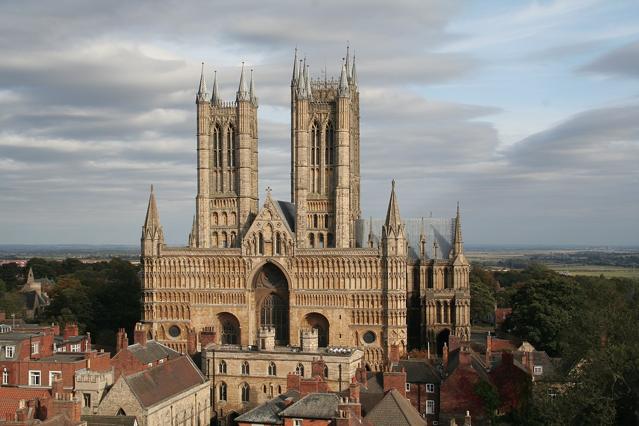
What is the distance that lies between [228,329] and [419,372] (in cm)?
3637

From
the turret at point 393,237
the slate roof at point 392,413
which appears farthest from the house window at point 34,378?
the turret at point 393,237

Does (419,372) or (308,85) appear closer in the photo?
(419,372)

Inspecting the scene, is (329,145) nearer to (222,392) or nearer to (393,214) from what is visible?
(393,214)

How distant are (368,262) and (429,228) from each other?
13.8 m

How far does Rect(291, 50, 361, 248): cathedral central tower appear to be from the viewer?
86.4 m

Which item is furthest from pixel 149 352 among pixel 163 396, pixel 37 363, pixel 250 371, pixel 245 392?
pixel 37 363

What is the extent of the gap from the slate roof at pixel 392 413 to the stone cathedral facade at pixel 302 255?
115 feet

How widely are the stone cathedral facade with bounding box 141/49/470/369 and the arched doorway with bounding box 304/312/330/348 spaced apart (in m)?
0.12

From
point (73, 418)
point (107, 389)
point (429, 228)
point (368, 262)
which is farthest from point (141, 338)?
point (429, 228)

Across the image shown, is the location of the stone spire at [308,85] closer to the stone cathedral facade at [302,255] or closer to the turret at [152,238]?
the stone cathedral facade at [302,255]

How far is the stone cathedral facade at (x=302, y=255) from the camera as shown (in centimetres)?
8112

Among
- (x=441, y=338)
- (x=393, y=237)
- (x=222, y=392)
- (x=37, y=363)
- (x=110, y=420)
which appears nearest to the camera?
(x=110, y=420)

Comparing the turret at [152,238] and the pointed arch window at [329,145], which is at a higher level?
the pointed arch window at [329,145]

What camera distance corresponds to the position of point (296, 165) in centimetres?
8831
